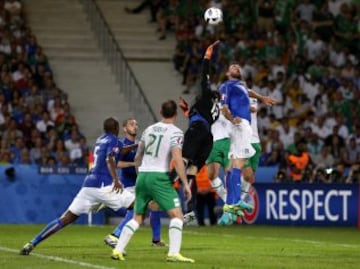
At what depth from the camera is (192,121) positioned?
2184 cm

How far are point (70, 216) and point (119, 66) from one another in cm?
1906

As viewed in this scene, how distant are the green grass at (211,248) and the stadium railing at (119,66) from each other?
320 inches

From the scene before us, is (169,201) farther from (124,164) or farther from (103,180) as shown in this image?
(124,164)

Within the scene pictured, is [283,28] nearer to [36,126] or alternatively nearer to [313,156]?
[313,156]

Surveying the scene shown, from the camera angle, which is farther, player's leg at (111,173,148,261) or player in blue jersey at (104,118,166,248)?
player in blue jersey at (104,118,166,248)

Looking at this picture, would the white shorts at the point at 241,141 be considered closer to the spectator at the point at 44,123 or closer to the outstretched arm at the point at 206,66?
the outstretched arm at the point at 206,66

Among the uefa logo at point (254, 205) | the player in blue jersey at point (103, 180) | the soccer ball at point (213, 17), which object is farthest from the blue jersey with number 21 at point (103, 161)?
the uefa logo at point (254, 205)

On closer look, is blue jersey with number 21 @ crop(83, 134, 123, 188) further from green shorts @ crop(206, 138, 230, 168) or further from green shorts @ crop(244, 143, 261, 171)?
green shorts @ crop(244, 143, 261, 171)

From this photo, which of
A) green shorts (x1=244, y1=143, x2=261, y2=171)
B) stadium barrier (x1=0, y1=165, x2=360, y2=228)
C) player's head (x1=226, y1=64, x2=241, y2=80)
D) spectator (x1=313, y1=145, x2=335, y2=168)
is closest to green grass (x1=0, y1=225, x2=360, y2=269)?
stadium barrier (x1=0, y1=165, x2=360, y2=228)

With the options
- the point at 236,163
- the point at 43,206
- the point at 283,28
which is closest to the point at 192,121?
the point at 236,163

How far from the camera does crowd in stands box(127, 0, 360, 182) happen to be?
33406 millimetres

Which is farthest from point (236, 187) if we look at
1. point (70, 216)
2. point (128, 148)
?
point (70, 216)

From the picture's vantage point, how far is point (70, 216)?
19188 mm

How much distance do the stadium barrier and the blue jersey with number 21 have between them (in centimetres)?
1101
